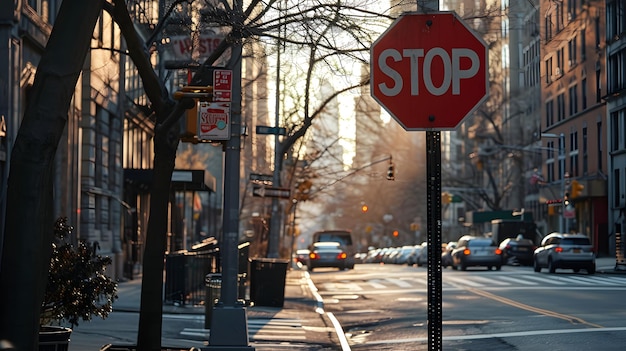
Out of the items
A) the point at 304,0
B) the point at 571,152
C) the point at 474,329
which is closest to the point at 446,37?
the point at 304,0

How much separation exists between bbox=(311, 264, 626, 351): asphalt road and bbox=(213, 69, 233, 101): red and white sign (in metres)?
4.89

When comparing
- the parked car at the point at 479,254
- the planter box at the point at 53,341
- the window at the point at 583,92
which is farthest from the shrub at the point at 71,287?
the window at the point at 583,92

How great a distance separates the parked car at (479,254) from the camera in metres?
45.7

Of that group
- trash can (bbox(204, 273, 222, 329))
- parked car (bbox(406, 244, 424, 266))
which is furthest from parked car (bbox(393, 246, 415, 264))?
trash can (bbox(204, 273, 222, 329))

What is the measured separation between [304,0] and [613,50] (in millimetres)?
47701

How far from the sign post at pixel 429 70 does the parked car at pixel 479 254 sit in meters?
38.8

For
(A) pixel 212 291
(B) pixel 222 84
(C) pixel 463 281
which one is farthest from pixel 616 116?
(B) pixel 222 84

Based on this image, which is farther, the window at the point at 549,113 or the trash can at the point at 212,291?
the window at the point at 549,113

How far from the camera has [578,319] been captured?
59.4 feet

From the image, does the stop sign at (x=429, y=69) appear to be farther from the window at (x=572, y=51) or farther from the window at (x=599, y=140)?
the window at (x=572, y=51)

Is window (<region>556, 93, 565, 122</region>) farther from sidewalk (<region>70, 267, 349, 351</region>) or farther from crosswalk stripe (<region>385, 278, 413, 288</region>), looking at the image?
sidewalk (<region>70, 267, 349, 351</region>)

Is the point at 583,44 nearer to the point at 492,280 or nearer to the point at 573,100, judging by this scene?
the point at 573,100

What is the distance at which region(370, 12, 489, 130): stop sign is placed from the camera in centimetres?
748

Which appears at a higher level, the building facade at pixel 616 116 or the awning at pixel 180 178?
the building facade at pixel 616 116
